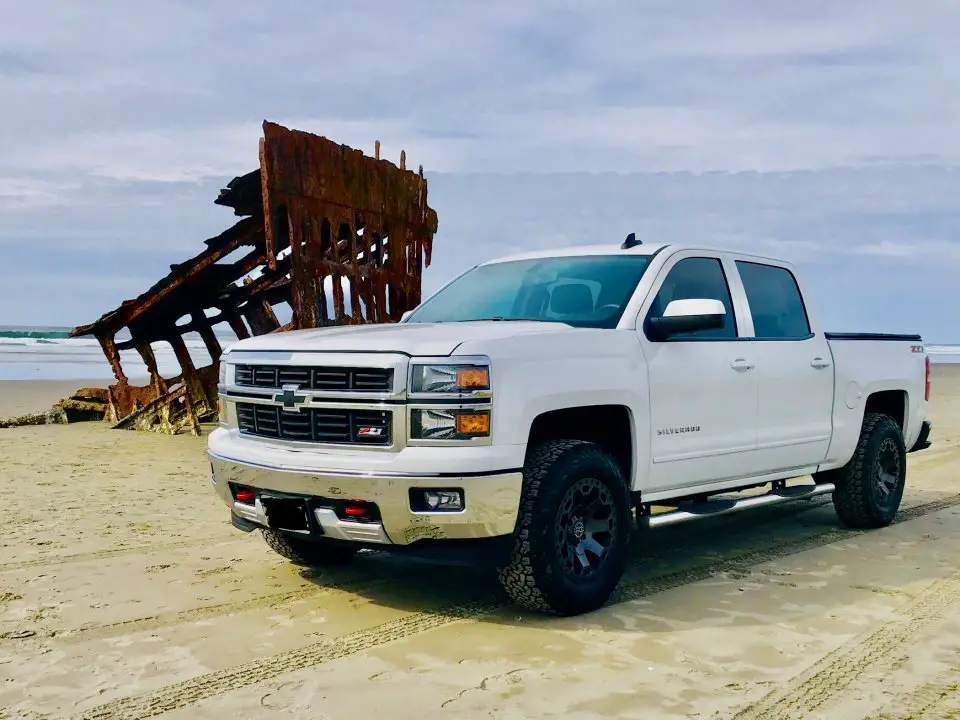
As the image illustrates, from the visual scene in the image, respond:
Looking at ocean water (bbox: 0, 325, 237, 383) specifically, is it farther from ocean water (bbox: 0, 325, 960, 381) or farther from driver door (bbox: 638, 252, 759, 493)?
driver door (bbox: 638, 252, 759, 493)

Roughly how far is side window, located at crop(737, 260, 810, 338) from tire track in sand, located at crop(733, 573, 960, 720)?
5.87 feet

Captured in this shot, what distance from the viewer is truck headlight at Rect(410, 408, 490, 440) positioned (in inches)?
172

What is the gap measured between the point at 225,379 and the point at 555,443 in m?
1.78

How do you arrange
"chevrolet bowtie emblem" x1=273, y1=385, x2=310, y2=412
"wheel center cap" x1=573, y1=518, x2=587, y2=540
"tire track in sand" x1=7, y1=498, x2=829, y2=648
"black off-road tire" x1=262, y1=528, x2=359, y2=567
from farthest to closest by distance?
"black off-road tire" x1=262, y1=528, x2=359, y2=567, "wheel center cap" x1=573, y1=518, x2=587, y2=540, "chevrolet bowtie emblem" x1=273, y1=385, x2=310, y2=412, "tire track in sand" x1=7, y1=498, x2=829, y2=648

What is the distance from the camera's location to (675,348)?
534 centimetres

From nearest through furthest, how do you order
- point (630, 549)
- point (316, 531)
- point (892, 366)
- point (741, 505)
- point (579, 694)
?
point (579, 694)
point (316, 531)
point (741, 505)
point (630, 549)
point (892, 366)

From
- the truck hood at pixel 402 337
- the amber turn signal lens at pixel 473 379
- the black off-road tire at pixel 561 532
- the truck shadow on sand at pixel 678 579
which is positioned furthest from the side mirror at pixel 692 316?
the truck shadow on sand at pixel 678 579

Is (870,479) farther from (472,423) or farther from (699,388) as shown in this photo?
(472,423)

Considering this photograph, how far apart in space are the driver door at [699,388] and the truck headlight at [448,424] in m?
1.15

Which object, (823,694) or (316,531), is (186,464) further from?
(823,694)

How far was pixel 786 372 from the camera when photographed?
20.3 feet

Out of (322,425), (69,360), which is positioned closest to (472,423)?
(322,425)

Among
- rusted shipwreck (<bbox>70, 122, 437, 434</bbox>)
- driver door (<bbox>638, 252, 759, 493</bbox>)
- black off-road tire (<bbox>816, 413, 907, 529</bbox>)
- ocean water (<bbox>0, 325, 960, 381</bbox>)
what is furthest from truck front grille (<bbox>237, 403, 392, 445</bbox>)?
ocean water (<bbox>0, 325, 960, 381</bbox>)

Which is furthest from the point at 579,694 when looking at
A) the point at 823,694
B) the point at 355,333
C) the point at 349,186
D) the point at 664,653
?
the point at 349,186
